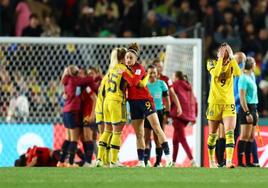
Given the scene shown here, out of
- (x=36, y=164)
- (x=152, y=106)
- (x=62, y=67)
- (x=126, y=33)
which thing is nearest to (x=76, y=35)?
(x=126, y=33)

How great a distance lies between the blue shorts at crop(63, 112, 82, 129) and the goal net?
1.45 meters

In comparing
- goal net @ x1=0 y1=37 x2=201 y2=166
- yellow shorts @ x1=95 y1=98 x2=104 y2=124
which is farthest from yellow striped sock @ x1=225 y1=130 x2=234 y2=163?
goal net @ x1=0 y1=37 x2=201 y2=166

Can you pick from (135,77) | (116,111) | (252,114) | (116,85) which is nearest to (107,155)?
(116,111)

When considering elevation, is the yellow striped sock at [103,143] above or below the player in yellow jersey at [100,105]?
below

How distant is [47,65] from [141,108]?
6030mm

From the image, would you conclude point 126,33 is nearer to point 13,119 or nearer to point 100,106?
point 13,119

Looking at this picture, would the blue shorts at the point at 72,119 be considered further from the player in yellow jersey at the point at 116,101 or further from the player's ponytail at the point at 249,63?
the player's ponytail at the point at 249,63

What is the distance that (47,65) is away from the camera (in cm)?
2448

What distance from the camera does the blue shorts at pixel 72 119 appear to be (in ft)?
71.9

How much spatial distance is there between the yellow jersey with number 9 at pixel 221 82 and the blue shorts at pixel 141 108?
1043mm

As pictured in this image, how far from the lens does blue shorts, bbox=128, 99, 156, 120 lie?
1877 cm

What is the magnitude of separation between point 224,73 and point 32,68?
7237 mm

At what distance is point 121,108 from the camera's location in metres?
18.7

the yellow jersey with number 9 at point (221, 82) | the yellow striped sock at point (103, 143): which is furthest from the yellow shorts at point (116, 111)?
the yellow jersey with number 9 at point (221, 82)
